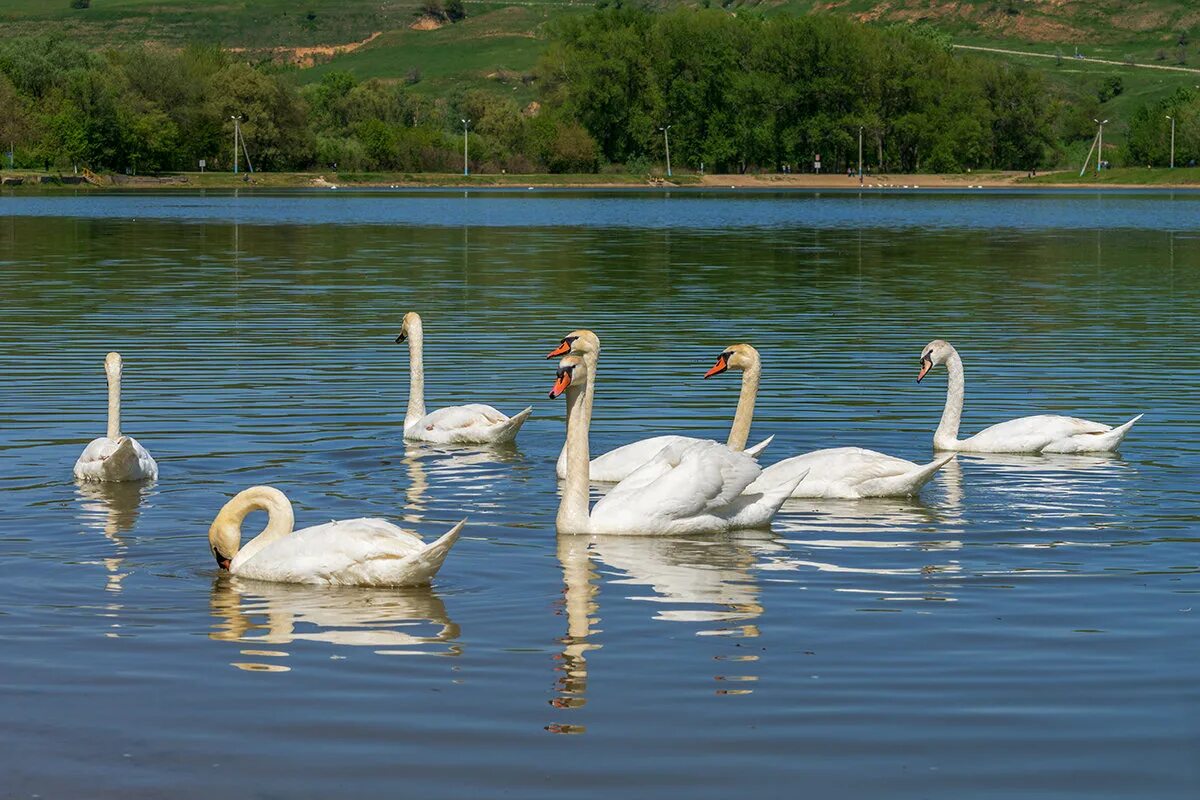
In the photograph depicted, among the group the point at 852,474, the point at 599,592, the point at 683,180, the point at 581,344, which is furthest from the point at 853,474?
the point at 683,180

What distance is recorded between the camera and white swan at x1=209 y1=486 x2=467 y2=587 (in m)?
10.9

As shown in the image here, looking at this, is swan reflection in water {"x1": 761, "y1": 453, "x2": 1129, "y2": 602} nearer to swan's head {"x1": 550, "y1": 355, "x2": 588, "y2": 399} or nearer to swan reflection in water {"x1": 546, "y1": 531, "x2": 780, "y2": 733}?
swan reflection in water {"x1": 546, "y1": 531, "x2": 780, "y2": 733}

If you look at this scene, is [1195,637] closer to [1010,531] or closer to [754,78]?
[1010,531]

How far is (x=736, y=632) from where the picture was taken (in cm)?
1014

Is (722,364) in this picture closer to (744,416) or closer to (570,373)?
(744,416)

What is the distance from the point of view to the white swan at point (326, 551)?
10.9m

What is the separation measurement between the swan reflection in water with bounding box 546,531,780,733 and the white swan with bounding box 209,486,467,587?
961 millimetres

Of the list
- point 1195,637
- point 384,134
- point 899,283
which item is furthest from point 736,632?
point 384,134

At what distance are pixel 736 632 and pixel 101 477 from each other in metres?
6.50

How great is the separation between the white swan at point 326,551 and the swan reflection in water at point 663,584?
3.15 ft

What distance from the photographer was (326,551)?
10.9 m

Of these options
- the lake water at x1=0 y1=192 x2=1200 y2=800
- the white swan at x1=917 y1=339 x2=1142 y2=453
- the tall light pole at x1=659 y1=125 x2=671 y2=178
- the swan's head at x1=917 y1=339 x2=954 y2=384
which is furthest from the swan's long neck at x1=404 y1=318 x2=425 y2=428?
the tall light pole at x1=659 y1=125 x2=671 y2=178

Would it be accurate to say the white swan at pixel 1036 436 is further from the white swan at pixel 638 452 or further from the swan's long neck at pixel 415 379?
the swan's long neck at pixel 415 379

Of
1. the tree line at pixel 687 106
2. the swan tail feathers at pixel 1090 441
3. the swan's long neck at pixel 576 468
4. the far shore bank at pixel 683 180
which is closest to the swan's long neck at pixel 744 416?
the swan's long neck at pixel 576 468
